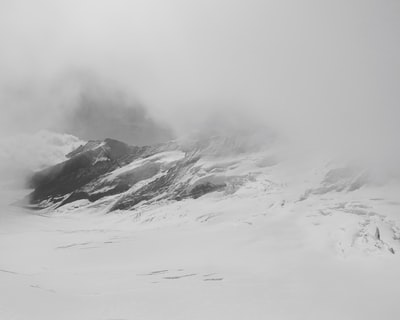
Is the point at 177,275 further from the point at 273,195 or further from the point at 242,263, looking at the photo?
the point at 273,195

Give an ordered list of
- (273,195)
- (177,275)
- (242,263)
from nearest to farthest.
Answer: (177,275) → (242,263) → (273,195)

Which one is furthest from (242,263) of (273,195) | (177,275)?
(273,195)

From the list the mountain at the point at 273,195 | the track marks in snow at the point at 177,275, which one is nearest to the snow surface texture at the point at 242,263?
the track marks in snow at the point at 177,275

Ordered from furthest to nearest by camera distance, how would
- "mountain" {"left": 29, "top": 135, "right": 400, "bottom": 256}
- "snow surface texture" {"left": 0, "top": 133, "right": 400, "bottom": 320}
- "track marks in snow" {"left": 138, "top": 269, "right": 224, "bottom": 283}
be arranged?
1. "mountain" {"left": 29, "top": 135, "right": 400, "bottom": 256}
2. "track marks in snow" {"left": 138, "top": 269, "right": 224, "bottom": 283}
3. "snow surface texture" {"left": 0, "top": 133, "right": 400, "bottom": 320}

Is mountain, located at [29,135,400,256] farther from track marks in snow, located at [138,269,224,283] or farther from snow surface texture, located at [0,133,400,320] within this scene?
track marks in snow, located at [138,269,224,283]

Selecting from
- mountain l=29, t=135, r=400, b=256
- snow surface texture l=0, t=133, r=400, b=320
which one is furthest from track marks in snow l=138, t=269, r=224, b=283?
mountain l=29, t=135, r=400, b=256

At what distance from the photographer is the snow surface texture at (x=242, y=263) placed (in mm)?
31906

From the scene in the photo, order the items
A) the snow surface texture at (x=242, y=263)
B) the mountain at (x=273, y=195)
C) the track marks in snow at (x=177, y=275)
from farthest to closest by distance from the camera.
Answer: the mountain at (x=273, y=195), the track marks in snow at (x=177, y=275), the snow surface texture at (x=242, y=263)

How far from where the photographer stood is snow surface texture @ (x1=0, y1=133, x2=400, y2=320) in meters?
31.9

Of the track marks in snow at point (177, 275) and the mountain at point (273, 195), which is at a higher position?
the mountain at point (273, 195)

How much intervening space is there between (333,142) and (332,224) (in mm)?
86960

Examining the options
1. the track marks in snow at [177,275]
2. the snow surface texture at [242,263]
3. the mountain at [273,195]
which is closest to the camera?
the snow surface texture at [242,263]

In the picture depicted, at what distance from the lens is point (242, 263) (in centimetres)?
5547

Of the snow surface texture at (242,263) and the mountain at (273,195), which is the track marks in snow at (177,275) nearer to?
the snow surface texture at (242,263)
